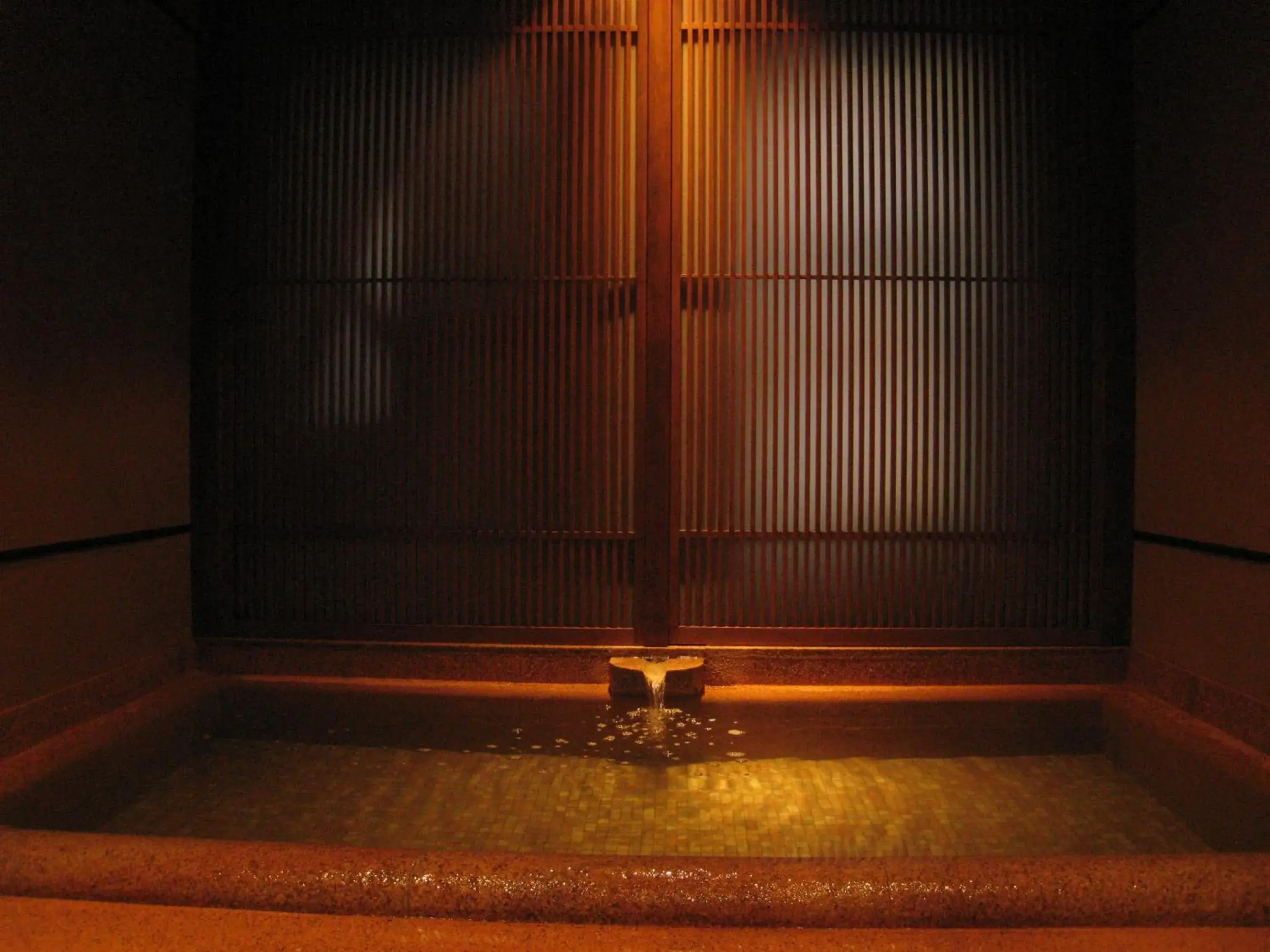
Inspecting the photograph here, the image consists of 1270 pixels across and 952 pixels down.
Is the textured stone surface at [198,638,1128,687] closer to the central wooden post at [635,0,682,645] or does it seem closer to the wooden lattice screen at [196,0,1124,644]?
the wooden lattice screen at [196,0,1124,644]

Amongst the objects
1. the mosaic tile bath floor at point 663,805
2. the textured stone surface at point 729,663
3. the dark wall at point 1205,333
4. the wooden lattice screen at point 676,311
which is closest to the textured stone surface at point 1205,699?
the dark wall at point 1205,333

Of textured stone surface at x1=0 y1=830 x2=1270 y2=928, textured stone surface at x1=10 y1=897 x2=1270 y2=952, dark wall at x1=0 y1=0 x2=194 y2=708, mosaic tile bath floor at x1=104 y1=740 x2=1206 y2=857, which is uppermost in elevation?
dark wall at x1=0 y1=0 x2=194 y2=708

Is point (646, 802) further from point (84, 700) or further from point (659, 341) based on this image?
point (84, 700)

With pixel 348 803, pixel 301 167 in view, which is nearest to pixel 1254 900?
pixel 348 803

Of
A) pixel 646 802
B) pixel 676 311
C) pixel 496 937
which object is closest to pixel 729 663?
pixel 646 802

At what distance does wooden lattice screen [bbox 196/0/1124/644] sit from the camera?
4.55m

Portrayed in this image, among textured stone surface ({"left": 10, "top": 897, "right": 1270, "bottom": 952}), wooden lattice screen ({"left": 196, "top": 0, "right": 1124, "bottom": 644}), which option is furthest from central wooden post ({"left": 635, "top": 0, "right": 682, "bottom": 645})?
textured stone surface ({"left": 10, "top": 897, "right": 1270, "bottom": 952})

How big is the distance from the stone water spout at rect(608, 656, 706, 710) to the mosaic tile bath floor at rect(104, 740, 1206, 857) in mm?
408

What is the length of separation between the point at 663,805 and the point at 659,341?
221 centimetres

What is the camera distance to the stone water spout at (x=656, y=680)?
4.26 meters

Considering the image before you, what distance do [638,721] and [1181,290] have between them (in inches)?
124

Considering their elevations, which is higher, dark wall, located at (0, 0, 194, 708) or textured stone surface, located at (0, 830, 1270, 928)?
dark wall, located at (0, 0, 194, 708)

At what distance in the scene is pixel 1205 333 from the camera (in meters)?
3.89

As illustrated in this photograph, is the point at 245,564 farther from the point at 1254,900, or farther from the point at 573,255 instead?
the point at 1254,900
